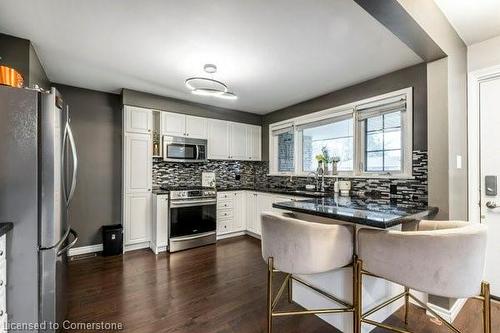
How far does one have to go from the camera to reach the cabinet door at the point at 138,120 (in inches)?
137

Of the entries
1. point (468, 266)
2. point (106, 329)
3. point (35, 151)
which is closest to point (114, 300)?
point (106, 329)

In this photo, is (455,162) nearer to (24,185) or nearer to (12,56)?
(24,185)

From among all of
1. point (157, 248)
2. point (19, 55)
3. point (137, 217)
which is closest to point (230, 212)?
point (157, 248)

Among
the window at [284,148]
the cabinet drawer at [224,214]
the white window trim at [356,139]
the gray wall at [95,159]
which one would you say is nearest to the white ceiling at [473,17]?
the white window trim at [356,139]

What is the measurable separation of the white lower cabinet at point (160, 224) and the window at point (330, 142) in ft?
7.85

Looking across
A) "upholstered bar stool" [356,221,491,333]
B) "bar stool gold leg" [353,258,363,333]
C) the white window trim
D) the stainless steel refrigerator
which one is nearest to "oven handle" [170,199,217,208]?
the white window trim

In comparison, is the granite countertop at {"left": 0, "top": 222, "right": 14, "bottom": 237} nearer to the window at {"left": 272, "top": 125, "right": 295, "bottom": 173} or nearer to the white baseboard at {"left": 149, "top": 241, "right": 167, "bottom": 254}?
the white baseboard at {"left": 149, "top": 241, "right": 167, "bottom": 254}

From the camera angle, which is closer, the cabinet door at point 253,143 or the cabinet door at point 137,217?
the cabinet door at point 137,217

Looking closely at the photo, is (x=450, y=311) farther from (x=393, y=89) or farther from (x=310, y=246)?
(x=393, y=89)

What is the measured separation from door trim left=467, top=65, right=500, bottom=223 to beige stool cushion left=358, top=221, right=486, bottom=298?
1.36 m

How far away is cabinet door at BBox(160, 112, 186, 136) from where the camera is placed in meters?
3.77

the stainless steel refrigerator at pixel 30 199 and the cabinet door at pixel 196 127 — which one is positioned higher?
the cabinet door at pixel 196 127

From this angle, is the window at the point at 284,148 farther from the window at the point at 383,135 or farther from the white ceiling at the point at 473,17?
the white ceiling at the point at 473,17

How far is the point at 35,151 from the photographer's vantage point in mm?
1437
